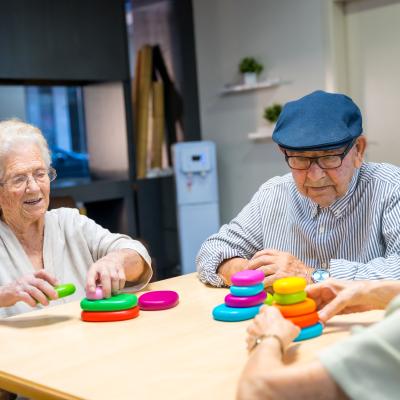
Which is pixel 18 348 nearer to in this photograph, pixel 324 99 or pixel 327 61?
pixel 324 99

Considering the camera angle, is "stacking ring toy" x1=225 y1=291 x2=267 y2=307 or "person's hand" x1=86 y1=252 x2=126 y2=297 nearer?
"stacking ring toy" x1=225 y1=291 x2=267 y2=307

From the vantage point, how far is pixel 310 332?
1563 millimetres

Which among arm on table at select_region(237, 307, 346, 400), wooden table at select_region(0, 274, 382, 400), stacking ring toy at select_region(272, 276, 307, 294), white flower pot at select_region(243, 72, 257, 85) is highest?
white flower pot at select_region(243, 72, 257, 85)

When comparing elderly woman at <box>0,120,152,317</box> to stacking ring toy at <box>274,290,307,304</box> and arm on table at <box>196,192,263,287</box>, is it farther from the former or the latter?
stacking ring toy at <box>274,290,307,304</box>

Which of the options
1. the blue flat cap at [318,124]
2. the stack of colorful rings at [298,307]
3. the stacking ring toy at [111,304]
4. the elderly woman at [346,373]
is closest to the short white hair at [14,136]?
the stacking ring toy at [111,304]

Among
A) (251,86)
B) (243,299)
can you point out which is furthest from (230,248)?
(251,86)

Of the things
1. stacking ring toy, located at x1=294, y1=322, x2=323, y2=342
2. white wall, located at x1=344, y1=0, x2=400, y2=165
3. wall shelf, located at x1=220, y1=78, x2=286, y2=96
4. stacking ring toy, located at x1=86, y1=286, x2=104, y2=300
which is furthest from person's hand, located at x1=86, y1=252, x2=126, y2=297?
wall shelf, located at x1=220, y1=78, x2=286, y2=96

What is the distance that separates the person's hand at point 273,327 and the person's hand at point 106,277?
2.14 ft

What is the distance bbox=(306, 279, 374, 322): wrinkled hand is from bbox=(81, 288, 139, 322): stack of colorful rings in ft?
1.71

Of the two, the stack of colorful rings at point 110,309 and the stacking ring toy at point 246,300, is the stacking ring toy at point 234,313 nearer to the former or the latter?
the stacking ring toy at point 246,300

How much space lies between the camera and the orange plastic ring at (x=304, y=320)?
156 cm

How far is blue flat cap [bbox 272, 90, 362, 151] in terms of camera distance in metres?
2.12

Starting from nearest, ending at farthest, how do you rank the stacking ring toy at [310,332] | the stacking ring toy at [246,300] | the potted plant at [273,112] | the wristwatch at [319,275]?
1. the stacking ring toy at [310,332]
2. the stacking ring toy at [246,300]
3. the wristwatch at [319,275]
4. the potted plant at [273,112]

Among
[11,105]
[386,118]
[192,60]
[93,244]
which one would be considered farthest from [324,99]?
[192,60]
